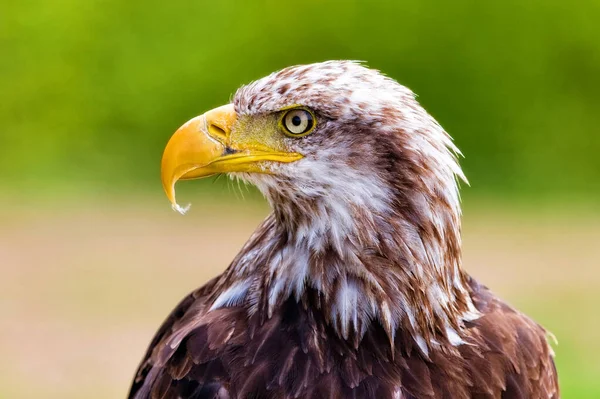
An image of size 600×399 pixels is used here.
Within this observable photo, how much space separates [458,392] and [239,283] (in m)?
0.75

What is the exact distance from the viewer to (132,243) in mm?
9969

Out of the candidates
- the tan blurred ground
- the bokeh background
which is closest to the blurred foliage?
the bokeh background

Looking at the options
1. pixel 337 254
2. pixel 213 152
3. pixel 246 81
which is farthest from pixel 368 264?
pixel 246 81

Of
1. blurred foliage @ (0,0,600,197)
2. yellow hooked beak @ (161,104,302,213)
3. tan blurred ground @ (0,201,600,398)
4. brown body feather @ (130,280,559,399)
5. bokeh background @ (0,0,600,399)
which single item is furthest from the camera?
blurred foliage @ (0,0,600,197)

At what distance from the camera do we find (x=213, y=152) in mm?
2979

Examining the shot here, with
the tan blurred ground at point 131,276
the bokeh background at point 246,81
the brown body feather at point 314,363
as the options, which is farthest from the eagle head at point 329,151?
the bokeh background at point 246,81

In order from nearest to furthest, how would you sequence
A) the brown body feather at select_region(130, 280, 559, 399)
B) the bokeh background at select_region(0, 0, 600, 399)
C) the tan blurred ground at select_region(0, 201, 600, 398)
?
the brown body feather at select_region(130, 280, 559, 399) → the tan blurred ground at select_region(0, 201, 600, 398) → the bokeh background at select_region(0, 0, 600, 399)

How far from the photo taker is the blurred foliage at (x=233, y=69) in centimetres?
1134

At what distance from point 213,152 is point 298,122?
0.28 m

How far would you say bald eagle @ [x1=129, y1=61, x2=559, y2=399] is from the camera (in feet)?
9.48

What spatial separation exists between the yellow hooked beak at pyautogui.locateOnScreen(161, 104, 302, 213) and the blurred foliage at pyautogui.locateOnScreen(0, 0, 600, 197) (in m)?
8.29

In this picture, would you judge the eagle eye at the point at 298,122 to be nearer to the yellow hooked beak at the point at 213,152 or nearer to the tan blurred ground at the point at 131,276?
the yellow hooked beak at the point at 213,152

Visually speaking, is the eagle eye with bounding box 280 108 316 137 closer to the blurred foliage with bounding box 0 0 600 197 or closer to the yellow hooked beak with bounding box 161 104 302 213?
the yellow hooked beak with bounding box 161 104 302 213

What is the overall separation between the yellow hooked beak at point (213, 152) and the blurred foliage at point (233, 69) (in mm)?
8285
